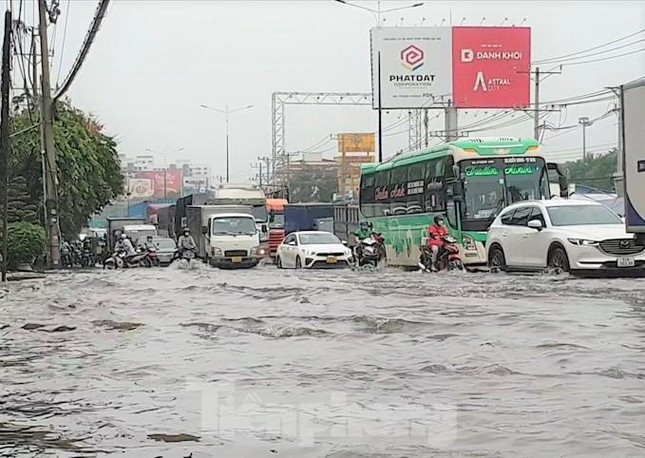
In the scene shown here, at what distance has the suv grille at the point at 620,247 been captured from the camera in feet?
50.4

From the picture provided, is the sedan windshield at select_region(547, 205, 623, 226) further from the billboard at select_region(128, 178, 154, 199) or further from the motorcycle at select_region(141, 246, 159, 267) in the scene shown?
the billboard at select_region(128, 178, 154, 199)

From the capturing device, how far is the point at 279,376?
7770mm

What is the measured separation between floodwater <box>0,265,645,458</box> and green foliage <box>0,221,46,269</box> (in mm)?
11409

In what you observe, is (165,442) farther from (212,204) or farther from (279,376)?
(212,204)

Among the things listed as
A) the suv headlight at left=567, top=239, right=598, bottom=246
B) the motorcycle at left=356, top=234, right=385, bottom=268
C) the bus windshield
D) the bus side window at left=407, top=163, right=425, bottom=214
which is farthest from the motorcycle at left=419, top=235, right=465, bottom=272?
the suv headlight at left=567, top=239, right=598, bottom=246

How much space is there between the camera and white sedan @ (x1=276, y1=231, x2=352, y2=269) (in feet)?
83.3

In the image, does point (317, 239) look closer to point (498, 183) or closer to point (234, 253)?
point (234, 253)

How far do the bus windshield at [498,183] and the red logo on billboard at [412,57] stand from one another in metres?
23.9

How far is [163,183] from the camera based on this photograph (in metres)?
120

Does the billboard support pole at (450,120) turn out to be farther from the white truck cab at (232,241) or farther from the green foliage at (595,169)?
the white truck cab at (232,241)

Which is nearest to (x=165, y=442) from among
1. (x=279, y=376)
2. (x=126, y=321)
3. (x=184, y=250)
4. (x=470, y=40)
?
(x=279, y=376)

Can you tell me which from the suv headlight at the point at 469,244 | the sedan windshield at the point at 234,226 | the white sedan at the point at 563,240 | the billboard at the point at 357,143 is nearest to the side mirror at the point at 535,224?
the white sedan at the point at 563,240

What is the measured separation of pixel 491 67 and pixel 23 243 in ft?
82.0

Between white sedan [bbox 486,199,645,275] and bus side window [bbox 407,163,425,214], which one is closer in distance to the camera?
white sedan [bbox 486,199,645,275]
